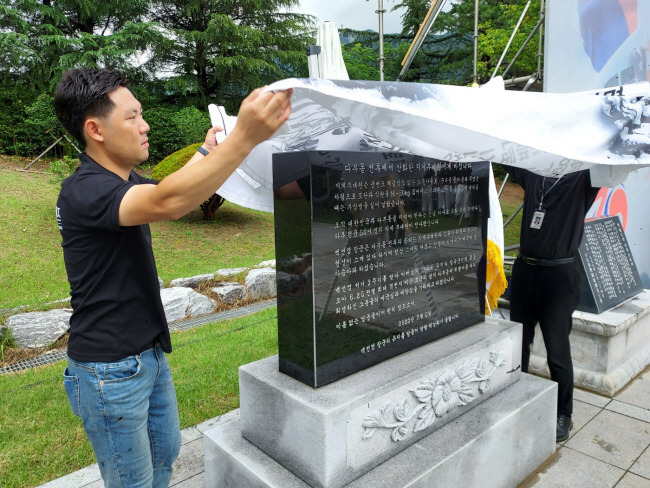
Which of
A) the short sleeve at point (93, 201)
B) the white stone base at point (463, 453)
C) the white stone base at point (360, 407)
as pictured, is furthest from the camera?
the white stone base at point (463, 453)

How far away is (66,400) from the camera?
3.84 m

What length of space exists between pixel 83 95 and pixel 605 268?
4299 millimetres

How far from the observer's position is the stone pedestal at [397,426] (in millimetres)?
2209

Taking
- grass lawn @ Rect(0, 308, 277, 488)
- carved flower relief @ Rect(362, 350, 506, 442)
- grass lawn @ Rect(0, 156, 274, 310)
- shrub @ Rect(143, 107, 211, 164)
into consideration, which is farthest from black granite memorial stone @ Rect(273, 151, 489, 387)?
shrub @ Rect(143, 107, 211, 164)

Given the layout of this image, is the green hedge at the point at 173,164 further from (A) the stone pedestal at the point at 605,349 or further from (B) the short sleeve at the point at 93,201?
(B) the short sleeve at the point at 93,201

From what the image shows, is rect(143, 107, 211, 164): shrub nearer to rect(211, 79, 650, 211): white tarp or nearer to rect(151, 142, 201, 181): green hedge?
rect(151, 142, 201, 181): green hedge

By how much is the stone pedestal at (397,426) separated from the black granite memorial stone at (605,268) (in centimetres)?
142

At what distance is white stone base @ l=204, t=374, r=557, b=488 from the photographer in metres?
2.29

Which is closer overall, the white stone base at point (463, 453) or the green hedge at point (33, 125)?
the white stone base at point (463, 453)

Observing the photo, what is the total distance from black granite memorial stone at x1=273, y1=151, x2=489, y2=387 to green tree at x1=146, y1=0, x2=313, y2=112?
17.4 m

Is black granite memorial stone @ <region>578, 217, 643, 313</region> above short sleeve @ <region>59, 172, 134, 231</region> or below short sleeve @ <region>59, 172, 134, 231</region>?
below

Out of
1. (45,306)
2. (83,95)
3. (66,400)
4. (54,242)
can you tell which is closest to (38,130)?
(54,242)

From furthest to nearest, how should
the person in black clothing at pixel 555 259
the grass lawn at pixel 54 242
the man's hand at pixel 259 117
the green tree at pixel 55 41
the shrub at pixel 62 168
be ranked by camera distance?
the green tree at pixel 55 41 → the shrub at pixel 62 168 → the grass lawn at pixel 54 242 → the person in black clothing at pixel 555 259 → the man's hand at pixel 259 117

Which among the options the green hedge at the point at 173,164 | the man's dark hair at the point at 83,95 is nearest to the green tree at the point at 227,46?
the green hedge at the point at 173,164
